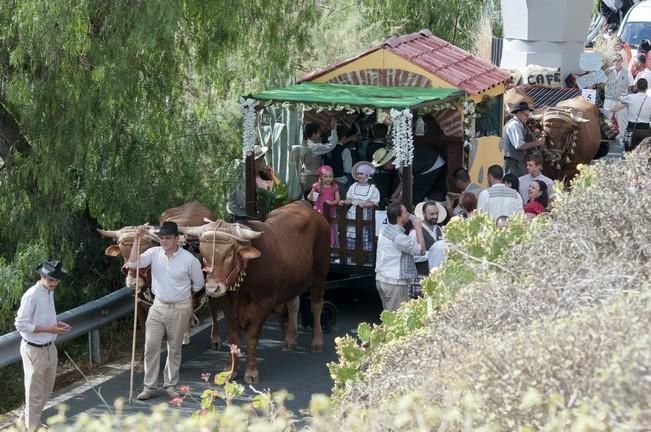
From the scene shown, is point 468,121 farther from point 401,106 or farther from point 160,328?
point 160,328

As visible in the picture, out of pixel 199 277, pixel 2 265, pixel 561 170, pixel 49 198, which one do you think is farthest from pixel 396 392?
pixel 561 170

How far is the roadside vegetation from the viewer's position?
16.0 feet

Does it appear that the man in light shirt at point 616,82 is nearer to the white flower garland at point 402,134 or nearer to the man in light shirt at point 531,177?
the man in light shirt at point 531,177

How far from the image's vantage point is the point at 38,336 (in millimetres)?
10180

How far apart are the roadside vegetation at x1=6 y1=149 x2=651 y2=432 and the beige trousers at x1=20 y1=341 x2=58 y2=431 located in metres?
3.48

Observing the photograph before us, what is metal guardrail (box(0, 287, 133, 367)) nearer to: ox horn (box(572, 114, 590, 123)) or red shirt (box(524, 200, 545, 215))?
red shirt (box(524, 200, 545, 215))

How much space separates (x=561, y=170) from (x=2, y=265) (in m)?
8.52

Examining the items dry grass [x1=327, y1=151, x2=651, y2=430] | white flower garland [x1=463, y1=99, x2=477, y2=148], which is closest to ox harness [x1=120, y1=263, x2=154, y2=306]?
dry grass [x1=327, y1=151, x2=651, y2=430]

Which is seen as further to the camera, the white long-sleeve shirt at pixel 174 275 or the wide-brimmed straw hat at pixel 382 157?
the wide-brimmed straw hat at pixel 382 157

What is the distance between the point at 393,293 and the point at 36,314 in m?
3.74

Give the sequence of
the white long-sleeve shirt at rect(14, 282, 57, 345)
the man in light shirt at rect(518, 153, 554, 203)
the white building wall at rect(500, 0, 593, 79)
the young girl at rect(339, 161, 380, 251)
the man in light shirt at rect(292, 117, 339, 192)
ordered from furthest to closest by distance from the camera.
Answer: the white building wall at rect(500, 0, 593, 79)
the man in light shirt at rect(292, 117, 339, 192)
the man in light shirt at rect(518, 153, 554, 203)
the young girl at rect(339, 161, 380, 251)
the white long-sleeve shirt at rect(14, 282, 57, 345)

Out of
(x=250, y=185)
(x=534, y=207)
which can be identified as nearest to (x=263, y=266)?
(x=250, y=185)

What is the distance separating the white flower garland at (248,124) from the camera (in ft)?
44.3

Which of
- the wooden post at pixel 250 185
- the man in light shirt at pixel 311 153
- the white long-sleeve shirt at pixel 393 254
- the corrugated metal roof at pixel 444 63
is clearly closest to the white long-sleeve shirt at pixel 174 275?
the white long-sleeve shirt at pixel 393 254
